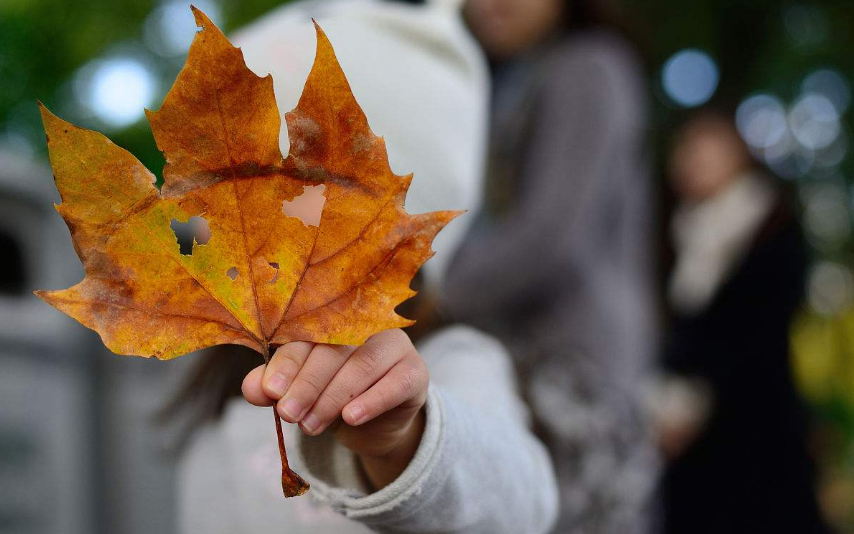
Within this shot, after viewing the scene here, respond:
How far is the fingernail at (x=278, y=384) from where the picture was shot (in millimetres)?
487

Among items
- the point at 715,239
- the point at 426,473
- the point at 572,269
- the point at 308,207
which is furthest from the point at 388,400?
the point at 715,239

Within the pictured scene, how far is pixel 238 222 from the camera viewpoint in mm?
521

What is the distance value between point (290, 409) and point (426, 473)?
195 millimetres

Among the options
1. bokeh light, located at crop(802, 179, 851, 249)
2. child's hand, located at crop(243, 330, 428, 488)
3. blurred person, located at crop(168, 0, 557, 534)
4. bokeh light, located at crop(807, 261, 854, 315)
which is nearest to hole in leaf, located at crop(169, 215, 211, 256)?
blurred person, located at crop(168, 0, 557, 534)

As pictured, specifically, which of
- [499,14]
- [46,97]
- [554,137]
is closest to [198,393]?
[554,137]

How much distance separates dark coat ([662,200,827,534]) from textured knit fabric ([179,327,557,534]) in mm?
1491

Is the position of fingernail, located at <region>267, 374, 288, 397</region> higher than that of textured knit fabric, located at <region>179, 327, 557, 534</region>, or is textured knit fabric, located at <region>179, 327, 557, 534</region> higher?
fingernail, located at <region>267, 374, 288, 397</region>

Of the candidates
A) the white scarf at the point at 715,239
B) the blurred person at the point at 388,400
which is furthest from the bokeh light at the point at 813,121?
the blurred person at the point at 388,400

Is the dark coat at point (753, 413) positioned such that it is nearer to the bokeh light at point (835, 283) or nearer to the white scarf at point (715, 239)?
the white scarf at point (715, 239)

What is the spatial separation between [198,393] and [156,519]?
1681 millimetres

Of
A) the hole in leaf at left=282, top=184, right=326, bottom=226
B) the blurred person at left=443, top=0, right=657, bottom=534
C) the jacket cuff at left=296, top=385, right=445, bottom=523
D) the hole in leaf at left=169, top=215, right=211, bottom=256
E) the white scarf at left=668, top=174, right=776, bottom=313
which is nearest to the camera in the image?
the jacket cuff at left=296, top=385, right=445, bottom=523

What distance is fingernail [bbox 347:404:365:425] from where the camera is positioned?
1.68 feet

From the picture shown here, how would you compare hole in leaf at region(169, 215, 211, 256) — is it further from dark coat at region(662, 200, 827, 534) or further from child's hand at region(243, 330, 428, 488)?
dark coat at region(662, 200, 827, 534)

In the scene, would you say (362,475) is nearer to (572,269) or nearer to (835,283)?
(572,269)
